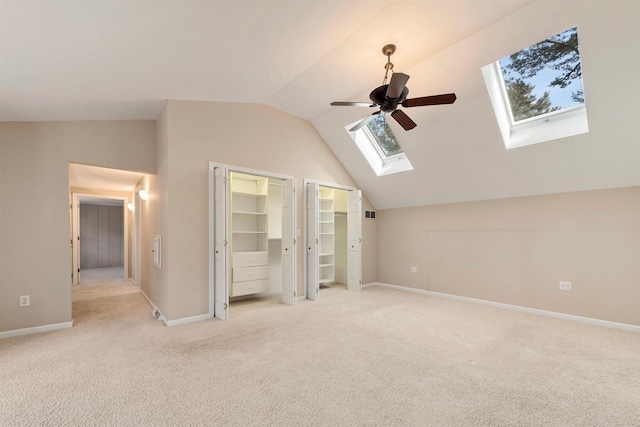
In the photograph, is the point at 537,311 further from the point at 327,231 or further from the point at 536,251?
the point at 327,231

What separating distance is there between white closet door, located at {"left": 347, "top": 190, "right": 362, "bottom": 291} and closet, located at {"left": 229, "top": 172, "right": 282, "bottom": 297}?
140 cm

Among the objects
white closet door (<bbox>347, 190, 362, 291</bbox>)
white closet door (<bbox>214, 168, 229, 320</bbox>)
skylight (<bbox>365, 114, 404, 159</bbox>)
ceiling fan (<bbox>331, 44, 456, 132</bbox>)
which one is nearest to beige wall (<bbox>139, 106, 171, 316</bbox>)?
white closet door (<bbox>214, 168, 229, 320</bbox>)

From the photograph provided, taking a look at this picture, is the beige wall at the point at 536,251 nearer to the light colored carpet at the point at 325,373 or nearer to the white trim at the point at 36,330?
the light colored carpet at the point at 325,373

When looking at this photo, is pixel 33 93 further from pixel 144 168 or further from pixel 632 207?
pixel 632 207

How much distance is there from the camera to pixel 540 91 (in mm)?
3287

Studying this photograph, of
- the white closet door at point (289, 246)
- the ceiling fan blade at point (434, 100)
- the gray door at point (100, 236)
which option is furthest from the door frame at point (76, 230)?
the ceiling fan blade at point (434, 100)

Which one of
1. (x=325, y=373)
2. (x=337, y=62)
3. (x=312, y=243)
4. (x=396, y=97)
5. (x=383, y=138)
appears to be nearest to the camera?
(x=325, y=373)

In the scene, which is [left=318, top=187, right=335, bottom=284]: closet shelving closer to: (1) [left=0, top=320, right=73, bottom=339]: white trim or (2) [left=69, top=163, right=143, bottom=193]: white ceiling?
(2) [left=69, top=163, right=143, bottom=193]: white ceiling

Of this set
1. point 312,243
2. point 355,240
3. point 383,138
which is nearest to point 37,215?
point 312,243

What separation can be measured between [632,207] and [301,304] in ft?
14.5

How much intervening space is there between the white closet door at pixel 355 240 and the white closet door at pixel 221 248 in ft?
8.61


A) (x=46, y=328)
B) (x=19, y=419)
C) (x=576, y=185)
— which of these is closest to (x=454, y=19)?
(x=576, y=185)

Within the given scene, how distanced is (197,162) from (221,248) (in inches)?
46.7

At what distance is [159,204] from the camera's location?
13.0ft
